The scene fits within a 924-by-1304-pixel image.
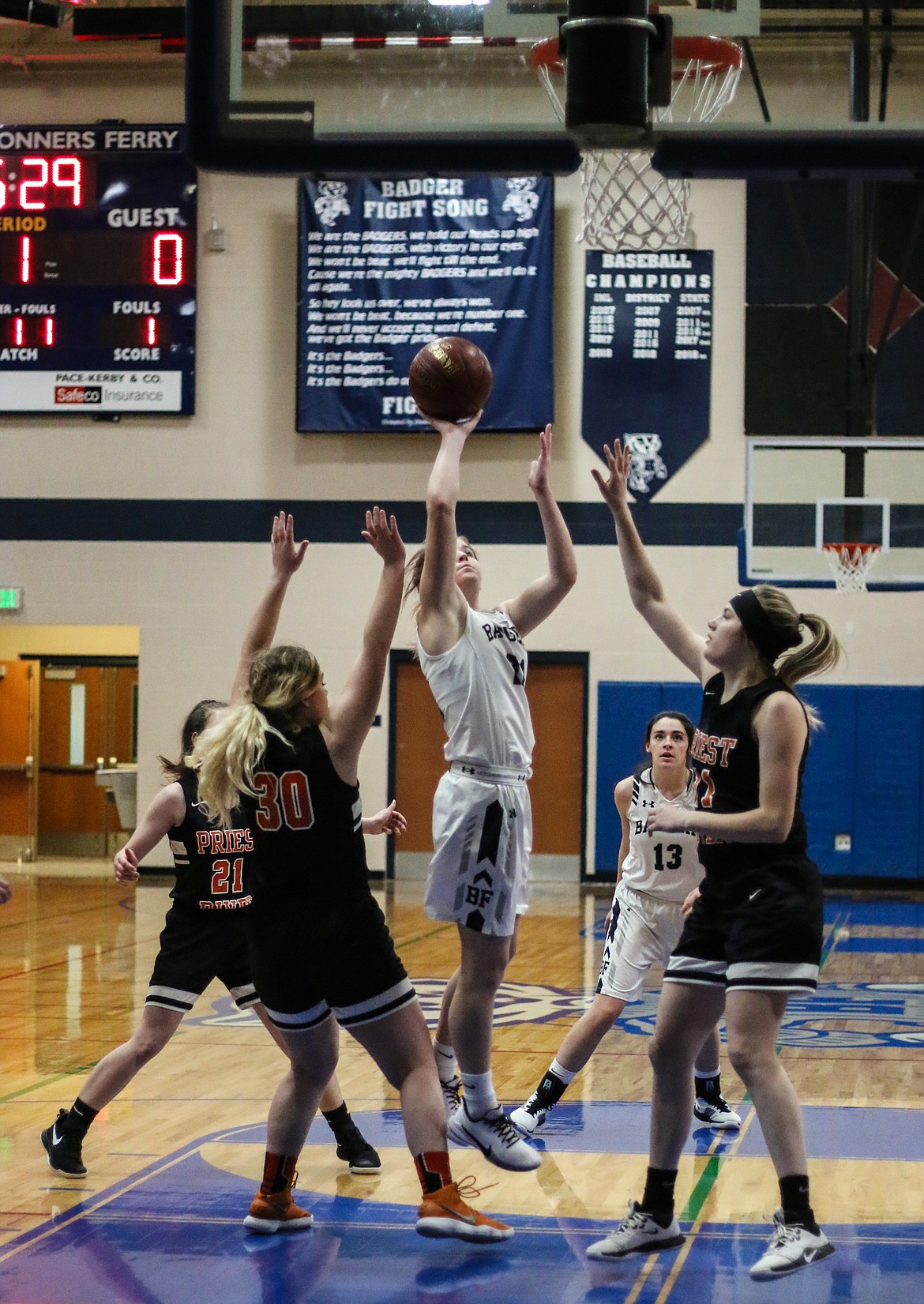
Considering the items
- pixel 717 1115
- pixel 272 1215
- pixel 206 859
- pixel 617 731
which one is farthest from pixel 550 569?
pixel 617 731

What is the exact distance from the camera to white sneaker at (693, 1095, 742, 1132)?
5.70m

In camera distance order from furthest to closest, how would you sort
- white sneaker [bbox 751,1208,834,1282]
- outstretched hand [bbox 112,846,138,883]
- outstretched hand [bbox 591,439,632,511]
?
1. outstretched hand [bbox 112,846,138,883]
2. outstretched hand [bbox 591,439,632,511]
3. white sneaker [bbox 751,1208,834,1282]

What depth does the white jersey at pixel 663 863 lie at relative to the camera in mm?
5777

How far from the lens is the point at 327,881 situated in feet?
13.6

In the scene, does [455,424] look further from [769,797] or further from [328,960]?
[328,960]

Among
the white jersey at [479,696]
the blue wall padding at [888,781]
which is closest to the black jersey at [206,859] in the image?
the white jersey at [479,696]

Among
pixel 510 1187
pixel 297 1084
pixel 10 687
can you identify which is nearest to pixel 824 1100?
pixel 510 1187

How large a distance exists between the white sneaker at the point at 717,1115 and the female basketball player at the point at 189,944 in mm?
1307

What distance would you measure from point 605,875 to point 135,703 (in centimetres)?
639

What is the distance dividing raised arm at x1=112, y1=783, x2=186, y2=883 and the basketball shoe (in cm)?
127

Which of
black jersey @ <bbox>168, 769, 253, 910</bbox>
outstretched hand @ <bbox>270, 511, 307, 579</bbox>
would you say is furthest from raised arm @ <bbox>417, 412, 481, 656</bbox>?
black jersey @ <bbox>168, 769, 253, 910</bbox>

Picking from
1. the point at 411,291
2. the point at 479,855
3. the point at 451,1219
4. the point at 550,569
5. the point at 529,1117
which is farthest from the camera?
the point at 411,291

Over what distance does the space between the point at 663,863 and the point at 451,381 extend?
6.95 ft

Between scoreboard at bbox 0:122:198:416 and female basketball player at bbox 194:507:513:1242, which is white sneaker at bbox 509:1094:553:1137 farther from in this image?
scoreboard at bbox 0:122:198:416
